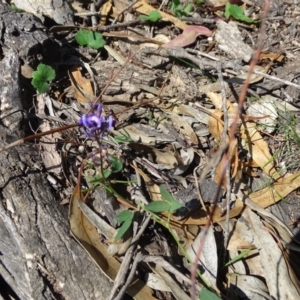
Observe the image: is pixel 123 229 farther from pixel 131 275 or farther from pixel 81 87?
pixel 81 87

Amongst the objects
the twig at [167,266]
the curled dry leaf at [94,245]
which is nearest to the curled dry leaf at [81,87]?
the curled dry leaf at [94,245]

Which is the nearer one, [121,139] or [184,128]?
[121,139]

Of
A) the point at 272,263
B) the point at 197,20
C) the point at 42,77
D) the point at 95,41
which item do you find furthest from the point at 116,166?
the point at 197,20

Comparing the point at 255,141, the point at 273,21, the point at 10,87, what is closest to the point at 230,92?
the point at 255,141

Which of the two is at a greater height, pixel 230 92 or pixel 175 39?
pixel 175 39

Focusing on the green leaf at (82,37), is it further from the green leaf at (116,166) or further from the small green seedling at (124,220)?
the small green seedling at (124,220)

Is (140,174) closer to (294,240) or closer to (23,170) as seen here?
(23,170)

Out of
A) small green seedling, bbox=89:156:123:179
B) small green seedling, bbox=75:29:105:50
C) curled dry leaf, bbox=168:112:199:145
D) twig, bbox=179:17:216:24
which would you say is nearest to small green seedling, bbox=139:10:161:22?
twig, bbox=179:17:216:24
